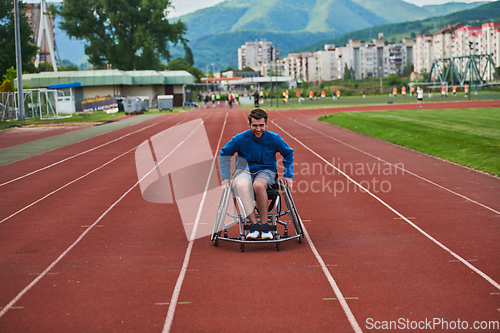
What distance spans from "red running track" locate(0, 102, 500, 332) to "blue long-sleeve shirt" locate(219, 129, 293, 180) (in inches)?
37.2

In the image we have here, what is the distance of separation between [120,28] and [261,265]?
68.9m

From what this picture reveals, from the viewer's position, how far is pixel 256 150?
650cm

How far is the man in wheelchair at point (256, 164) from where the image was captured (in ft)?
20.4

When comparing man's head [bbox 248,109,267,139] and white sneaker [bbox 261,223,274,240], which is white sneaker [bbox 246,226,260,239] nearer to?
white sneaker [bbox 261,223,274,240]

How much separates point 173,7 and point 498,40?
113 metres

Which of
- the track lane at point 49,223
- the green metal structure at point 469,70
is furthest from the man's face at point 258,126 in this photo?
the green metal structure at point 469,70

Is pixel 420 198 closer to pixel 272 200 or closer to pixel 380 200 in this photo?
pixel 380 200

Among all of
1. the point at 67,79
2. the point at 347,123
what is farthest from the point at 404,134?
the point at 67,79

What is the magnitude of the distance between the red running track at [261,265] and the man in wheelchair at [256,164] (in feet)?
1.77

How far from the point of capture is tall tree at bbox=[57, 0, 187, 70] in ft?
223

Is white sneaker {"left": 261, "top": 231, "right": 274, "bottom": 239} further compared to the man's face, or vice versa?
the man's face

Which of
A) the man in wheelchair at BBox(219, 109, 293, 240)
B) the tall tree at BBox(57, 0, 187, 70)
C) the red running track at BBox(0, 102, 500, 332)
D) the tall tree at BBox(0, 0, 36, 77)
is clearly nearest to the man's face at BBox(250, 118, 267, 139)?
the man in wheelchair at BBox(219, 109, 293, 240)

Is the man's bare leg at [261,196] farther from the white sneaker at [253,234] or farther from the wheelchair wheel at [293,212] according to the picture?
the wheelchair wheel at [293,212]

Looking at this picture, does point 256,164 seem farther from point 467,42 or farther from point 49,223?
point 467,42
